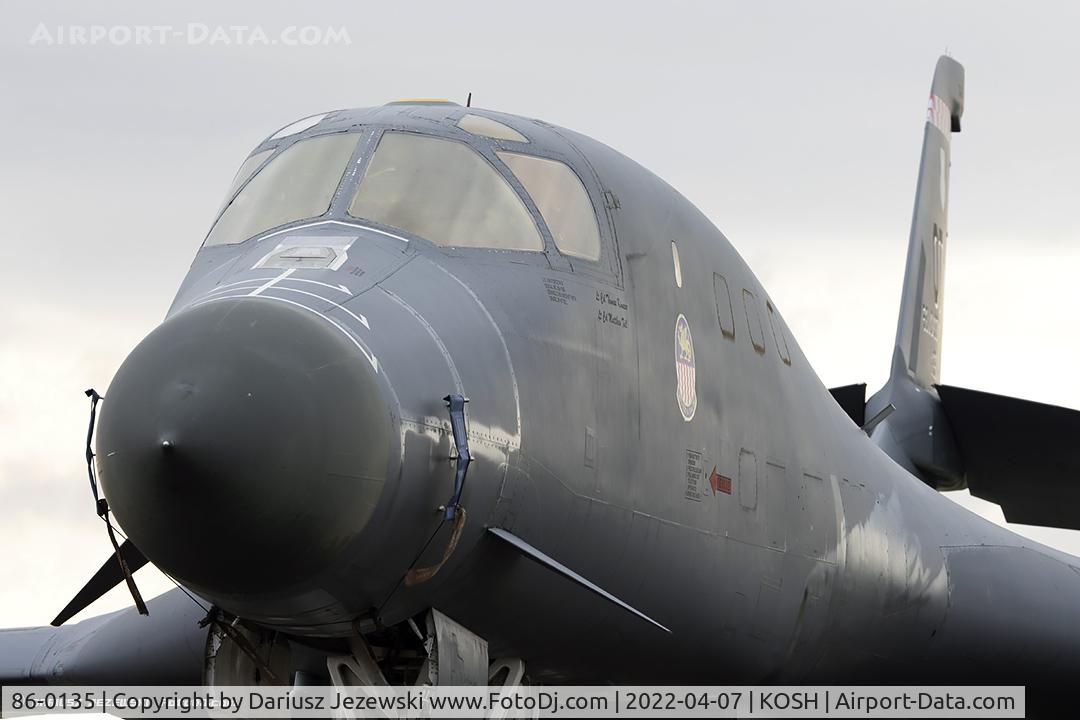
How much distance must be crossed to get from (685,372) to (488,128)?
1.52 metres

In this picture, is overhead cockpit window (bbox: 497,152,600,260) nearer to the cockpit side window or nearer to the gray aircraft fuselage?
the gray aircraft fuselage

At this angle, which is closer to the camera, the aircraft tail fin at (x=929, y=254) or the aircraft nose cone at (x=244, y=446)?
the aircraft nose cone at (x=244, y=446)

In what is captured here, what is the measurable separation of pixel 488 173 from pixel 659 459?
1500mm

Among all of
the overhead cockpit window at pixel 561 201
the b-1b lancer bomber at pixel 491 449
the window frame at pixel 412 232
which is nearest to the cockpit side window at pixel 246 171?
the b-1b lancer bomber at pixel 491 449

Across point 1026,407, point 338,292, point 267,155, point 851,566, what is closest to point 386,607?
point 338,292

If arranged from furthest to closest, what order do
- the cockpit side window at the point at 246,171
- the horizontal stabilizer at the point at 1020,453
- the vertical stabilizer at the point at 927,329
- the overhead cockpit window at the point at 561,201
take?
1. the vertical stabilizer at the point at 927,329
2. the horizontal stabilizer at the point at 1020,453
3. the cockpit side window at the point at 246,171
4. the overhead cockpit window at the point at 561,201

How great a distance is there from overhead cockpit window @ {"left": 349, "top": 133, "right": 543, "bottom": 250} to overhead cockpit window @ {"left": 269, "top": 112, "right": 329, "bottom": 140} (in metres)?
0.65

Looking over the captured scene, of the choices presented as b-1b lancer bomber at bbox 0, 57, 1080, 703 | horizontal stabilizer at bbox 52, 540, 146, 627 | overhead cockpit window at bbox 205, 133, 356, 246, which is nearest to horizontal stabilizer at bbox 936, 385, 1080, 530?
b-1b lancer bomber at bbox 0, 57, 1080, 703

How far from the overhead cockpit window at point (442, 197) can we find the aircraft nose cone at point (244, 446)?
1354 mm

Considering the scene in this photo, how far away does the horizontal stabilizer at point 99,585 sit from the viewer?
7.33 metres

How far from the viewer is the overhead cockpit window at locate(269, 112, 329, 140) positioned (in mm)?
7797

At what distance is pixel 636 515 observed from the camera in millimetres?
7191

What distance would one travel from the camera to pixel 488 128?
7512 mm

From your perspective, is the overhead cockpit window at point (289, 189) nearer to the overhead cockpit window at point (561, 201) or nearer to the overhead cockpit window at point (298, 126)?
the overhead cockpit window at point (298, 126)
